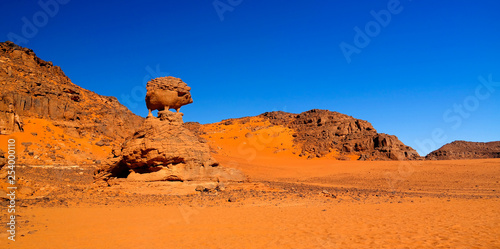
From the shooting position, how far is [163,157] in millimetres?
14211

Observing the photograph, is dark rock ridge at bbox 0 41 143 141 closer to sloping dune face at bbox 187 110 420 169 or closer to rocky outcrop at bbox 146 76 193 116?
sloping dune face at bbox 187 110 420 169

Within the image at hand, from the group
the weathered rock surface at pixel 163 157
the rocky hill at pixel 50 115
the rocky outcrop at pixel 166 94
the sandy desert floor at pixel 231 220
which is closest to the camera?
the sandy desert floor at pixel 231 220

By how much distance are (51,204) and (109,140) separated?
27.5 meters

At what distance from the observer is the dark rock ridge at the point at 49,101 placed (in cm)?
3144

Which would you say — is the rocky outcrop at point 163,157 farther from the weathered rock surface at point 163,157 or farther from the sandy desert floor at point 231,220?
the sandy desert floor at point 231,220

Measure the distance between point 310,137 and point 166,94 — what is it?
37.1 m

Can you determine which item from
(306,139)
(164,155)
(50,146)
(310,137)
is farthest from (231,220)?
(310,137)

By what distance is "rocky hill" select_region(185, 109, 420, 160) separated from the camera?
41562 millimetres

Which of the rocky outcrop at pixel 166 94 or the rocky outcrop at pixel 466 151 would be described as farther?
the rocky outcrop at pixel 466 151

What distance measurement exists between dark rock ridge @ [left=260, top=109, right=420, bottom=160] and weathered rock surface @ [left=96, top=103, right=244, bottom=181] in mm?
29702

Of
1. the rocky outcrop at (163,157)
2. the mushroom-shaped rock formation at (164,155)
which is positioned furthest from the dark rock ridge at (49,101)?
the mushroom-shaped rock formation at (164,155)

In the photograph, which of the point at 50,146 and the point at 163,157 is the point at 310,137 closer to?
the point at 50,146

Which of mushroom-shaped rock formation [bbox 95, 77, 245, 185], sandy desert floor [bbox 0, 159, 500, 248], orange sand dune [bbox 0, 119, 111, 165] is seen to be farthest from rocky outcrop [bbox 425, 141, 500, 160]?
orange sand dune [bbox 0, 119, 111, 165]

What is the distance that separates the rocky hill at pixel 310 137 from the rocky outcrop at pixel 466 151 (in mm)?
6149
